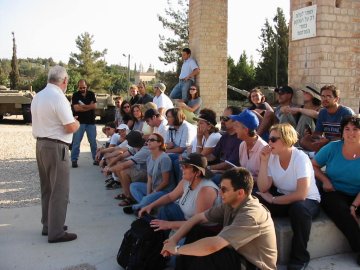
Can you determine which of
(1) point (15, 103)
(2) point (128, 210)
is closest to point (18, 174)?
(2) point (128, 210)

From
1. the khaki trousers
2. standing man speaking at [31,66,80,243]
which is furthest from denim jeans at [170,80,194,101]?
the khaki trousers

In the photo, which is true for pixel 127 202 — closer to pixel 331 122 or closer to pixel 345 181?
pixel 331 122

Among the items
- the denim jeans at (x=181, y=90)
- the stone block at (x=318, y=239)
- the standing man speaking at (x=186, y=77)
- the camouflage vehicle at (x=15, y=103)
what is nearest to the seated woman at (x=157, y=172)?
the stone block at (x=318, y=239)

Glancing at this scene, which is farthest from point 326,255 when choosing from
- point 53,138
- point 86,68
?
point 86,68

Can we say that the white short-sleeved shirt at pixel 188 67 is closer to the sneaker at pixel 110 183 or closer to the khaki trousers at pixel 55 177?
the sneaker at pixel 110 183

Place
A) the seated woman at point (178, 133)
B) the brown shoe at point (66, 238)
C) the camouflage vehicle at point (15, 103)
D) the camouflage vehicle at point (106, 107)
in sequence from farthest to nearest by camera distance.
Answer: the camouflage vehicle at point (106, 107), the camouflage vehicle at point (15, 103), the seated woman at point (178, 133), the brown shoe at point (66, 238)

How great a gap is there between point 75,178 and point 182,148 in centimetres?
249

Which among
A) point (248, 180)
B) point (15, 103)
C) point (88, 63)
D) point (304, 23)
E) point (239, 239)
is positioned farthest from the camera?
point (88, 63)

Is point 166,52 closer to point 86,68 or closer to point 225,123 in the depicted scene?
point 86,68

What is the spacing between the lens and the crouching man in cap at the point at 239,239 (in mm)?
2744

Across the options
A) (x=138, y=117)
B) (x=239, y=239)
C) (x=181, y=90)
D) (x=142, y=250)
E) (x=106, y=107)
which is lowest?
(x=142, y=250)

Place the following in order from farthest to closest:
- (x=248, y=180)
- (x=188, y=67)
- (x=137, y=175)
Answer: (x=188, y=67)
(x=137, y=175)
(x=248, y=180)

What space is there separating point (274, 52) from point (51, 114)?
93.6 feet

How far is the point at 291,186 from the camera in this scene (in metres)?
3.57
